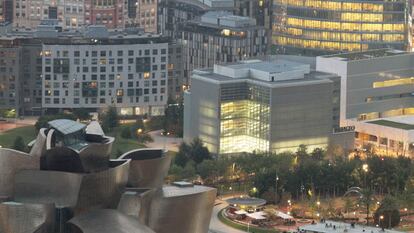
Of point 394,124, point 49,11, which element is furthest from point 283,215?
point 49,11

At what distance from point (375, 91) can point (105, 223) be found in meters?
59.9

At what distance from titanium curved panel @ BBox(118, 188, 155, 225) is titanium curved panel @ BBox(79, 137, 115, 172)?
5.28 feet

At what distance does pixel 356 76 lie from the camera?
12950cm

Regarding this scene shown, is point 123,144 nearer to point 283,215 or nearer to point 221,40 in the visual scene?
point 283,215

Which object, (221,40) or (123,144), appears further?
(221,40)

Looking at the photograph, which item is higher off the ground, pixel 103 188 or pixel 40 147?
pixel 40 147

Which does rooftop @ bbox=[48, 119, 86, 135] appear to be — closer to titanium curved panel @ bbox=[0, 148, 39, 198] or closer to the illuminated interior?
titanium curved panel @ bbox=[0, 148, 39, 198]

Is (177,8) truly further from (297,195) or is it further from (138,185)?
(138,185)

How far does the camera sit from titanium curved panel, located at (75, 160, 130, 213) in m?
73.8

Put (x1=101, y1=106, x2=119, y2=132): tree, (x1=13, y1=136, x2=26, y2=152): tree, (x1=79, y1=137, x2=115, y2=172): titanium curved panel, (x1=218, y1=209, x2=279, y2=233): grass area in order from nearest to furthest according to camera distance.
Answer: (x1=79, y1=137, x2=115, y2=172): titanium curved panel < (x1=218, y1=209, x2=279, y2=233): grass area < (x1=13, y1=136, x2=26, y2=152): tree < (x1=101, y1=106, x2=119, y2=132): tree

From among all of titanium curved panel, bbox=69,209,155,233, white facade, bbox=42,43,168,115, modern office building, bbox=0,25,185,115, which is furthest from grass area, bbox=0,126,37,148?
titanium curved panel, bbox=69,209,155,233

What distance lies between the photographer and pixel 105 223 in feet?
241

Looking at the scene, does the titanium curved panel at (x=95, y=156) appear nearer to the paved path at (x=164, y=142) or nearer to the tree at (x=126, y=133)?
the paved path at (x=164, y=142)

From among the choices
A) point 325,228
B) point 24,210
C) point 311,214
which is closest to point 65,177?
point 24,210
